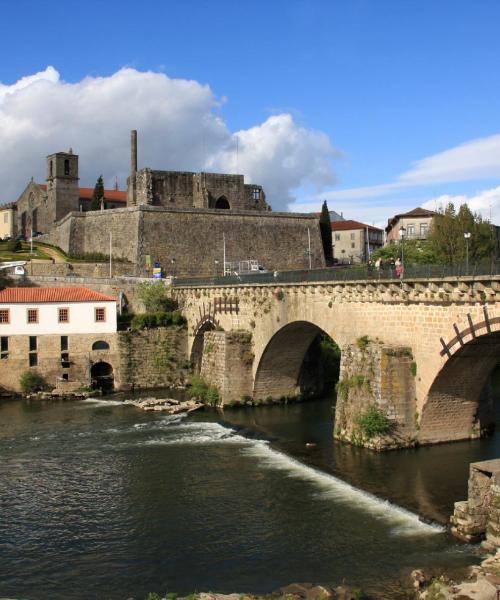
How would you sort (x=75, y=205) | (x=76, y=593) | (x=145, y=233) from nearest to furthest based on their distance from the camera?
(x=76, y=593), (x=145, y=233), (x=75, y=205)

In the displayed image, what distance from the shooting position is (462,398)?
30.7 metres

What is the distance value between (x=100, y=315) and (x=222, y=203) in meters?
33.5

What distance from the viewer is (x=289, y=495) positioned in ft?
87.6

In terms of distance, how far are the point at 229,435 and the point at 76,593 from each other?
17738 mm

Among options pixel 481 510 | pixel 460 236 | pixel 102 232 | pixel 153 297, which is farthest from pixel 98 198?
pixel 481 510

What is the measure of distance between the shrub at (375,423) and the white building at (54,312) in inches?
1092

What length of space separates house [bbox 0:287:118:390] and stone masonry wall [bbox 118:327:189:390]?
94 centimetres

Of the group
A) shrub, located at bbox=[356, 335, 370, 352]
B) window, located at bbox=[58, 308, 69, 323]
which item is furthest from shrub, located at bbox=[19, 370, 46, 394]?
shrub, located at bbox=[356, 335, 370, 352]

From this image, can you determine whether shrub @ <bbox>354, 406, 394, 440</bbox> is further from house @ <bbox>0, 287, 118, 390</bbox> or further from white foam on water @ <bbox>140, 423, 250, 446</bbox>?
house @ <bbox>0, 287, 118, 390</bbox>

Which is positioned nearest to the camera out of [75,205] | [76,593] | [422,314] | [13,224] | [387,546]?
[76,593]

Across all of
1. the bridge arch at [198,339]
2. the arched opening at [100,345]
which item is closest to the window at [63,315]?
the arched opening at [100,345]

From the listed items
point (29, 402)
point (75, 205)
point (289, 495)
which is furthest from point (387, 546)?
point (75, 205)

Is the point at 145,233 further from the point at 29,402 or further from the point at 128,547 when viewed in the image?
the point at 128,547

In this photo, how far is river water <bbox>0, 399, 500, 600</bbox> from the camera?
20141mm
